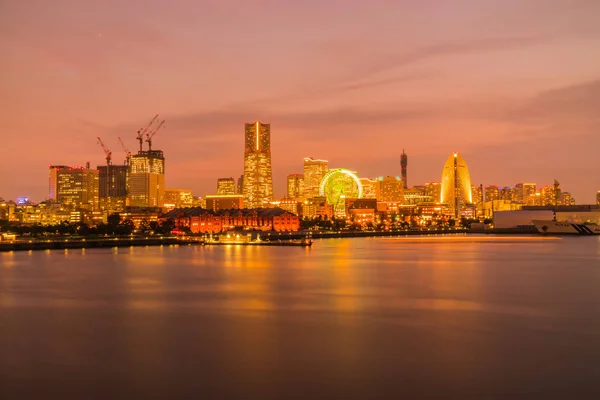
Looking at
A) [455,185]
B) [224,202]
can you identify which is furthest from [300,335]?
[455,185]

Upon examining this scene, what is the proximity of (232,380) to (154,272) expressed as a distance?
26504 mm

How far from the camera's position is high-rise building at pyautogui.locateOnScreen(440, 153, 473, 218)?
189125mm

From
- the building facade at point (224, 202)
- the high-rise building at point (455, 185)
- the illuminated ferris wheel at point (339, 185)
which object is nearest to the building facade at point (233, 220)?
the illuminated ferris wheel at point (339, 185)

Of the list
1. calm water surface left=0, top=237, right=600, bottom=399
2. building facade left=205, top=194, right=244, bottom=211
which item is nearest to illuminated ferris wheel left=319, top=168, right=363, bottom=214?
building facade left=205, top=194, right=244, bottom=211

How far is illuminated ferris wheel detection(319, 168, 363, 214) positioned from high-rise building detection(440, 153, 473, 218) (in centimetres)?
4482

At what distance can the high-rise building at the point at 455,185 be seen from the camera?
189 meters

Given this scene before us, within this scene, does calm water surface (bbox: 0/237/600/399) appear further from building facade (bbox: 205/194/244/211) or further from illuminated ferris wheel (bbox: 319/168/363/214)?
building facade (bbox: 205/194/244/211)

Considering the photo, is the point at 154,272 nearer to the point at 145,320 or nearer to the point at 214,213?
the point at 145,320

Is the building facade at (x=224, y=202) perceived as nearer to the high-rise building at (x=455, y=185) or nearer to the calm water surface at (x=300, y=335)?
the high-rise building at (x=455, y=185)

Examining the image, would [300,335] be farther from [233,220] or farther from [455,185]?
[455,185]

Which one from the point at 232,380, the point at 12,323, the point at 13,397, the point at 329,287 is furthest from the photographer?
the point at 329,287

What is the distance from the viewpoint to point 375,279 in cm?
3619

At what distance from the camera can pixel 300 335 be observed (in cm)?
1964

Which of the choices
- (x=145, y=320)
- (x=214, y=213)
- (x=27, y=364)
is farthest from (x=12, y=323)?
(x=214, y=213)
